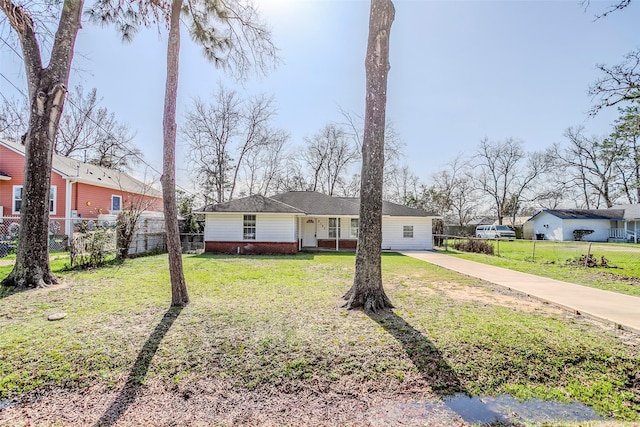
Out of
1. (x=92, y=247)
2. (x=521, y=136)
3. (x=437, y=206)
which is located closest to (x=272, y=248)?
(x=92, y=247)

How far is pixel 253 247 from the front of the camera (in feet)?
53.3

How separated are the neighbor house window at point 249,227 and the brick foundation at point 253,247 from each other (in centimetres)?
38

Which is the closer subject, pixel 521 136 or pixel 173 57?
pixel 173 57

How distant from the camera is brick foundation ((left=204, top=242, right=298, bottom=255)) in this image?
16172 mm

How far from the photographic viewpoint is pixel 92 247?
33.4 ft

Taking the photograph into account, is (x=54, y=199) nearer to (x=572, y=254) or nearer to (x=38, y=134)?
(x=38, y=134)

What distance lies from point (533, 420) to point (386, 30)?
20.4 ft

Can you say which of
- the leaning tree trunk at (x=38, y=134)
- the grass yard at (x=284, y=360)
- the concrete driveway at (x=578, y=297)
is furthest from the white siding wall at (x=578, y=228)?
the leaning tree trunk at (x=38, y=134)

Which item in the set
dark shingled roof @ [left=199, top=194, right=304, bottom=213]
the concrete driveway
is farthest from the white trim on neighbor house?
the concrete driveway

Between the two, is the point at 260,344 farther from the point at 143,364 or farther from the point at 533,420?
the point at 533,420

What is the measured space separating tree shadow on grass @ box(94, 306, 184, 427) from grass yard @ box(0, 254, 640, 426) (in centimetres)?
2

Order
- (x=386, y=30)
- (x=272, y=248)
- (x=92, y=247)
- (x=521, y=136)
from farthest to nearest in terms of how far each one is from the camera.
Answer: (x=521, y=136) → (x=272, y=248) → (x=92, y=247) → (x=386, y=30)

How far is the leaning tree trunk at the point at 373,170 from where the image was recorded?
5.72 metres

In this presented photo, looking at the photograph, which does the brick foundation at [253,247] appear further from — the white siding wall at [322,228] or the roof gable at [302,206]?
the white siding wall at [322,228]
